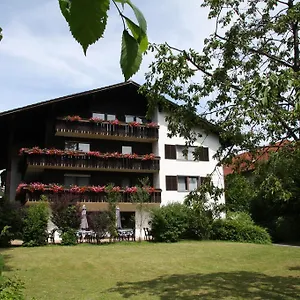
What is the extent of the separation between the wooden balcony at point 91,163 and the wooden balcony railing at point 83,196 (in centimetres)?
185

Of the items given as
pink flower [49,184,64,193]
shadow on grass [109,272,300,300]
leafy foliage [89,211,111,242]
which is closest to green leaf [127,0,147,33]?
shadow on grass [109,272,300,300]

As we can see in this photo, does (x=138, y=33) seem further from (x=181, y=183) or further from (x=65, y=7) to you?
(x=181, y=183)

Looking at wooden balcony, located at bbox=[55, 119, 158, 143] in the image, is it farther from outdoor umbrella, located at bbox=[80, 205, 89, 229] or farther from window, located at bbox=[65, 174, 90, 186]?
outdoor umbrella, located at bbox=[80, 205, 89, 229]

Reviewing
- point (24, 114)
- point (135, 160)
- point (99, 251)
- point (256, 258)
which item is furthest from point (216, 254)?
point (24, 114)

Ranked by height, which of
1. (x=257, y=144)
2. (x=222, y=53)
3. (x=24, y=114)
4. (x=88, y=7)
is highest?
(x=24, y=114)

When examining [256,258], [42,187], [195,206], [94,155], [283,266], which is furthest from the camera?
[94,155]

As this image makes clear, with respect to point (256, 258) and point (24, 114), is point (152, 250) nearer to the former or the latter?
point (256, 258)

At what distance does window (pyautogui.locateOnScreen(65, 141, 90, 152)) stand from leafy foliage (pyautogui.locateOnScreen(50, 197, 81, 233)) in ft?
22.9

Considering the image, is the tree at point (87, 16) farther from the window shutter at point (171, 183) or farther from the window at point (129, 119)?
the window at point (129, 119)

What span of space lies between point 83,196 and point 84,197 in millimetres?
95

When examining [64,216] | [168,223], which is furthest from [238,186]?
[168,223]

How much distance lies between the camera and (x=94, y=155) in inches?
1101

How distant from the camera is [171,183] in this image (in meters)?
30.3

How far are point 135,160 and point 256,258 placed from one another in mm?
13696
